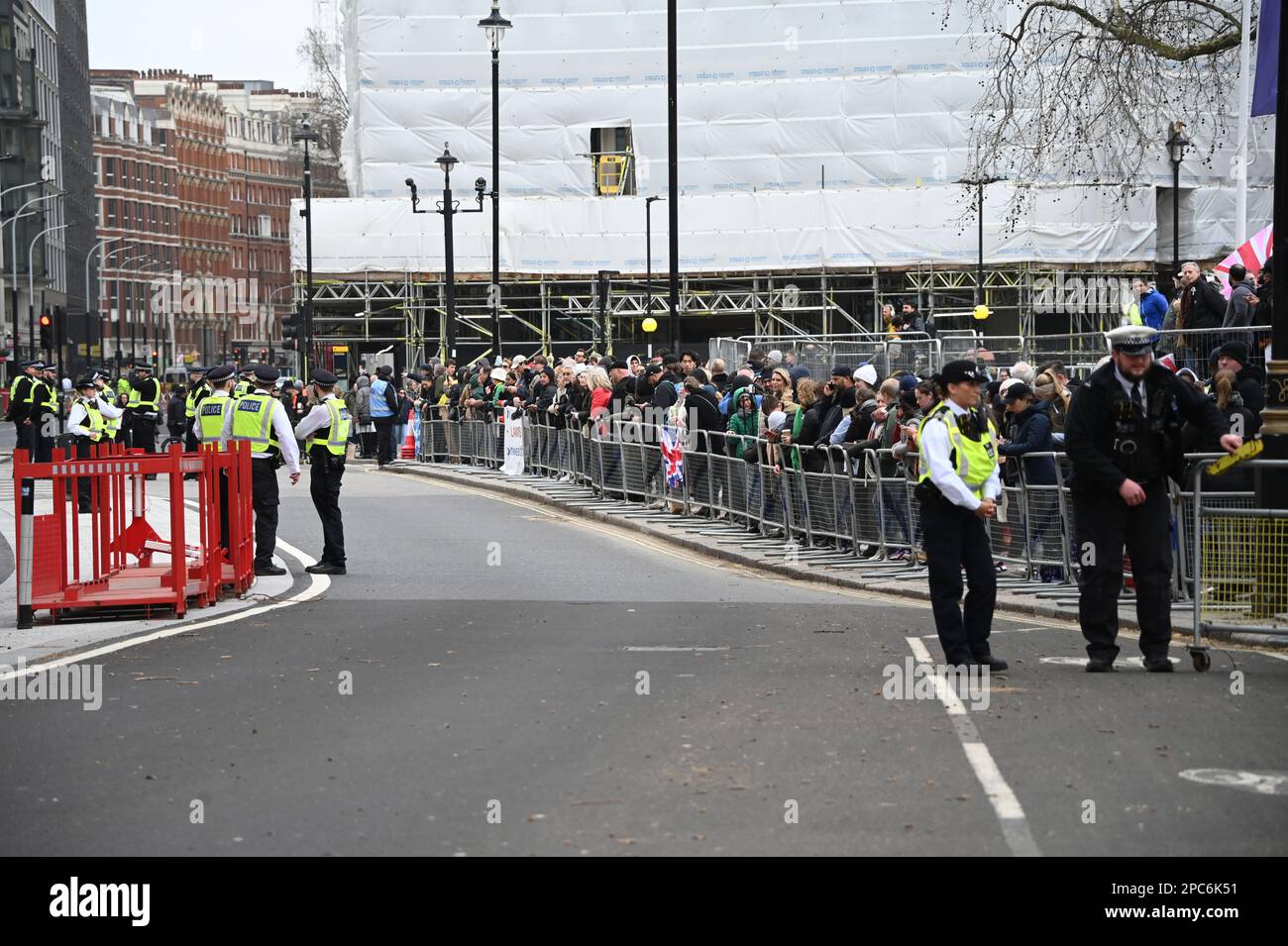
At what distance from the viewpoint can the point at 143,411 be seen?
124 ft

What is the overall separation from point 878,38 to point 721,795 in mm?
55305

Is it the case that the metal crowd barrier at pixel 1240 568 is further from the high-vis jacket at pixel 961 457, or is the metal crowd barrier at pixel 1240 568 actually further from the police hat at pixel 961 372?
the police hat at pixel 961 372

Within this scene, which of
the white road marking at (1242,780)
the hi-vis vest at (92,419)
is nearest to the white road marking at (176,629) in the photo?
the white road marking at (1242,780)

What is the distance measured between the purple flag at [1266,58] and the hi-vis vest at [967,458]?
31.4 feet

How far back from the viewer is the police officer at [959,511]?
37.9 ft

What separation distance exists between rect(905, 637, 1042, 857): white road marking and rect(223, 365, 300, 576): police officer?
797 cm

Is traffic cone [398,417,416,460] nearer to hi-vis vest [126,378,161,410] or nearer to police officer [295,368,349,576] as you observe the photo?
hi-vis vest [126,378,161,410]

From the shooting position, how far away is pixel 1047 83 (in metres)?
24.6

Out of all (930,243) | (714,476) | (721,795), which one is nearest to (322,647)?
(721,795)

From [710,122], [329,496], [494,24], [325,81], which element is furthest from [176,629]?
[325,81]

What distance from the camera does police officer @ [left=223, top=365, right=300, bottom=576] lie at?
17750 mm

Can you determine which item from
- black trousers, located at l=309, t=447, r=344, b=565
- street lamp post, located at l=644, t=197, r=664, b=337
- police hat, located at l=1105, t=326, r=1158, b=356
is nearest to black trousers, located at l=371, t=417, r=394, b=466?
black trousers, located at l=309, t=447, r=344, b=565

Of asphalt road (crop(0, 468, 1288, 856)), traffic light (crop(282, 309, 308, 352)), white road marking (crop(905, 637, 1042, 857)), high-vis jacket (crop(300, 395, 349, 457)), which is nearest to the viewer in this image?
white road marking (crop(905, 637, 1042, 857))

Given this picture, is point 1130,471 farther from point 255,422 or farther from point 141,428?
point 141,428
